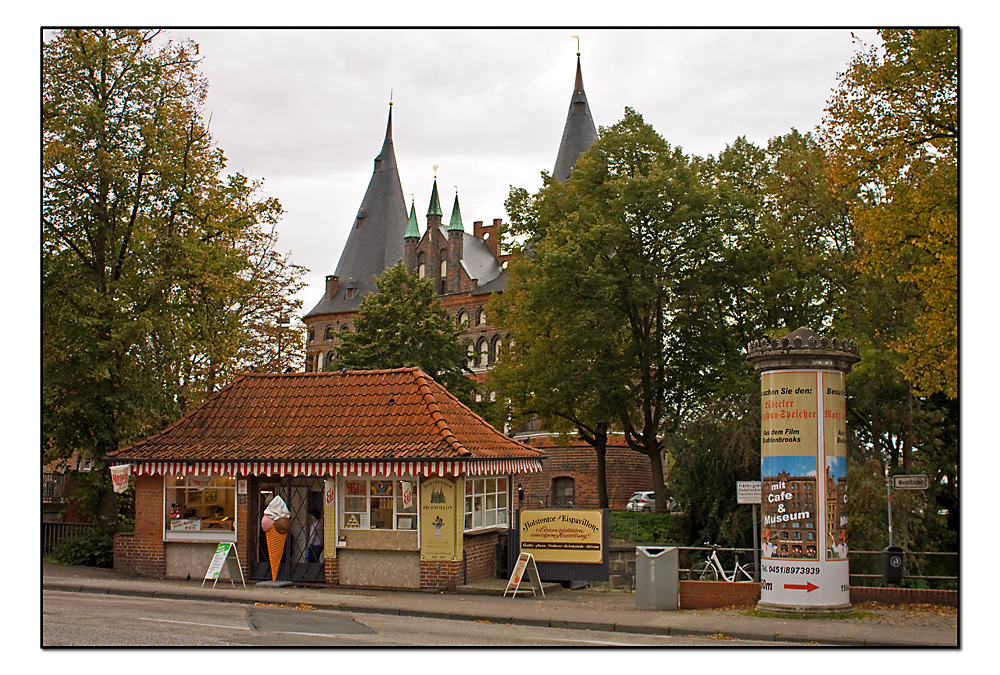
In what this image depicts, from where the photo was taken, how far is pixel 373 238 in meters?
78.6

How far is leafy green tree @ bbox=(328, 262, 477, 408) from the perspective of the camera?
4434 cm

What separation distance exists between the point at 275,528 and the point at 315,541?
38.9 inches

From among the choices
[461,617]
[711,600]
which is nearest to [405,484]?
[461,617]

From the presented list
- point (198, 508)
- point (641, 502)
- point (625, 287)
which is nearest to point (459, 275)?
point (641, 502)

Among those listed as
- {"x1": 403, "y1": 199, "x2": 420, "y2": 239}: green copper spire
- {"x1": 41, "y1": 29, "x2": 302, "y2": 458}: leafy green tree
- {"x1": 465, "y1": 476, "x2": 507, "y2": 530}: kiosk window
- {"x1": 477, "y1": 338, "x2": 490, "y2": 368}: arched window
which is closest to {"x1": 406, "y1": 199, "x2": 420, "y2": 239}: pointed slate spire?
{"x1": 403, "y1": 199, "x2": 420, "y2": 239}: green copper spire

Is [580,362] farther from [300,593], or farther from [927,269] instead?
[927,269]

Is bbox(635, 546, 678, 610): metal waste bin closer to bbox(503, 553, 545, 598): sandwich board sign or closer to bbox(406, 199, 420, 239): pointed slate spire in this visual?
bbox(503, 553, 545, 598): sandwich board sign

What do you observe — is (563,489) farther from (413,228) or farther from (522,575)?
(522,575)

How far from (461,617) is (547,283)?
670 inches

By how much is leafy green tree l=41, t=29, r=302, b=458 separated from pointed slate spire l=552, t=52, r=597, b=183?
110 feet

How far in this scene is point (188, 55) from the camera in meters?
26.3

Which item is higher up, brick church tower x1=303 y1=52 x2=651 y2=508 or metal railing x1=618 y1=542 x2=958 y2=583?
brick church tower x1=303 y1=52 x2=651 y2=508

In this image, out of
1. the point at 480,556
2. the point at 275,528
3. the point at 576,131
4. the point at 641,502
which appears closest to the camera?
the point at 275,528

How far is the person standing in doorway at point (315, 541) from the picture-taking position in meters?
21.3
